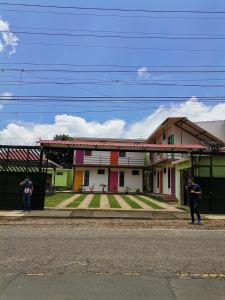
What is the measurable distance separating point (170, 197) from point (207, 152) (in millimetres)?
9024

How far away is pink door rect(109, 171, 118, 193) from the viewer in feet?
136

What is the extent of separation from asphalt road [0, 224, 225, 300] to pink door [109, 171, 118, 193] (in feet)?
97.8

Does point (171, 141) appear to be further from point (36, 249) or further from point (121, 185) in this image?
point (36, 249)

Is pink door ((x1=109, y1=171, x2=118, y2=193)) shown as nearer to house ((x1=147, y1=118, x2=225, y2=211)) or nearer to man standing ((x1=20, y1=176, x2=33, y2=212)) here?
house ((x1=147, y1=118, x2=225, y2=211))

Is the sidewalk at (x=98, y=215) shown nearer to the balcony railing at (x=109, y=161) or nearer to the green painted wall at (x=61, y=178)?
the balcony railing at (x=109, y=161)

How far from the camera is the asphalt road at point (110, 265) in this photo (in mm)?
5398

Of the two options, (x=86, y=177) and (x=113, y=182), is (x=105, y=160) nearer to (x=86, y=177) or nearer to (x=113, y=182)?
(x=113, y=182)

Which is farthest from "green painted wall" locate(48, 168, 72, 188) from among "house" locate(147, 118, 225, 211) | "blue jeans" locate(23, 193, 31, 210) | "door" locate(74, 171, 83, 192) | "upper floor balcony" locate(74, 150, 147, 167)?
"blue jeans" locate(23, 193, 31, 210)

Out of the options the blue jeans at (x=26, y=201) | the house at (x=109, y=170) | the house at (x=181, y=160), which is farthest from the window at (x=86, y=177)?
the blue jeans at (x=26, y=201)

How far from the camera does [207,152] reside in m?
20.0

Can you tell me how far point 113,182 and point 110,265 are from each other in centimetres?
3469

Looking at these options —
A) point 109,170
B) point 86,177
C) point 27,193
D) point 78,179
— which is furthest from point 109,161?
point 27,193

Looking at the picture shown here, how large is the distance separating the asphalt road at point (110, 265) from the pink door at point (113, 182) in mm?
29797

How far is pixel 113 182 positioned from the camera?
137 feet
